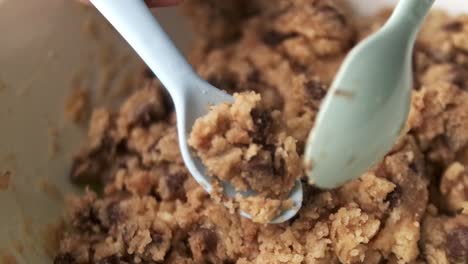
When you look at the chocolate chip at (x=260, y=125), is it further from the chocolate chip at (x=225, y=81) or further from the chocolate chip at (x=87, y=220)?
the chocolate chip at (x=87, y=220)

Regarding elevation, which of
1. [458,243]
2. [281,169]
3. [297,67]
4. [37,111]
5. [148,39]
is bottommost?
[458,243]

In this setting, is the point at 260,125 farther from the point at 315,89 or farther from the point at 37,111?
the point at 37,111

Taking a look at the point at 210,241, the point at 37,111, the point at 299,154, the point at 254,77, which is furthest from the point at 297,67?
the point at 37,111

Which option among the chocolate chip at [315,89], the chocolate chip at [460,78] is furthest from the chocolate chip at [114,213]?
the chocolate chip at [460,78]

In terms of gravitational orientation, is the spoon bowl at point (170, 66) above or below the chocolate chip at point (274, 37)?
above

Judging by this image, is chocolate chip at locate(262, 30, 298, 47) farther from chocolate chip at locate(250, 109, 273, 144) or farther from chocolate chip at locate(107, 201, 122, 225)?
chocolate chip at locate(107, 201, 122, 225)

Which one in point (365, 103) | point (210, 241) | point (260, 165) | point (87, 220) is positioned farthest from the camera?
point (87, 220)
